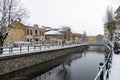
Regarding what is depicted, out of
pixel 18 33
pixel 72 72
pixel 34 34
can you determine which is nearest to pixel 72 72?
pixel 72 72

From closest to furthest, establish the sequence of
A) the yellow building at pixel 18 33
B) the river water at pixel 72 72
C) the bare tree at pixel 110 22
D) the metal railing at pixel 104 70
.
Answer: the metal railing at pixel 104 70 → the river water at pixel 72 72 → the yellow building at pixel 18 33 → the bare tree at pixel 110 22

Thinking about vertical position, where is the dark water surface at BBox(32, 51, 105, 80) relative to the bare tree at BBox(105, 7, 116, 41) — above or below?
below

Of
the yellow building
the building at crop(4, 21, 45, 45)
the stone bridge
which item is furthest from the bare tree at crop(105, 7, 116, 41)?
the stone bridge

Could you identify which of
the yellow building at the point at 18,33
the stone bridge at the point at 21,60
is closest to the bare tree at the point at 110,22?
the yellow building at the point at 18,33

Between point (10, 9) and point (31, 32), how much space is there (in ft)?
122

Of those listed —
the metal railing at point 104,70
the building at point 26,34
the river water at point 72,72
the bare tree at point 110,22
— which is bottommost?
the river water at point 72,72

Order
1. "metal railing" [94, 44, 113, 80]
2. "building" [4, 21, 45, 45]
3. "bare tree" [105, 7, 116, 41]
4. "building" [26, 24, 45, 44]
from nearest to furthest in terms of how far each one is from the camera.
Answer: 1. "metal railing" [94, 44, 113, 80]
2. "building" [4, 21, 45, 45]
3. "bare tree" [105, 7, 116, 41]
4. "building" [26, 24, 45, 44]

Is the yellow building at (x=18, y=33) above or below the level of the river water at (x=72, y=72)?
above

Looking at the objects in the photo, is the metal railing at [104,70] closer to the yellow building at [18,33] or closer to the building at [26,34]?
the building at [26,34]

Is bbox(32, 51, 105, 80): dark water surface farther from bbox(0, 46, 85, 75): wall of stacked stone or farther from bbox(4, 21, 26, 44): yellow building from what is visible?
bbox(4, 21, 26, 44): yellow building

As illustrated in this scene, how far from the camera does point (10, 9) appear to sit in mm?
30953

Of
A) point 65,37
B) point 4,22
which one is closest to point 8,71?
point 4,22

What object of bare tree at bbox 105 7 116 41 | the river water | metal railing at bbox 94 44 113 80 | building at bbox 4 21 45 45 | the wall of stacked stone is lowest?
the river water

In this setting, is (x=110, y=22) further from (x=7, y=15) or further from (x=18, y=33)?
(x=7, y=15)
